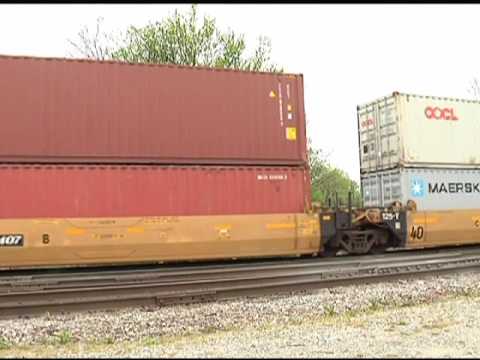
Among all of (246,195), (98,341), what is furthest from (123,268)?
(98,341)

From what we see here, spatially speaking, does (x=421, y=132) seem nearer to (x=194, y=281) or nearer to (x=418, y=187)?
(x=418, y=187)

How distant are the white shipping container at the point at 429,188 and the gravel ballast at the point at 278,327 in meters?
5.01

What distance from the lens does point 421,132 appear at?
1346cm

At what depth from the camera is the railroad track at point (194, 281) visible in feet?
23.0

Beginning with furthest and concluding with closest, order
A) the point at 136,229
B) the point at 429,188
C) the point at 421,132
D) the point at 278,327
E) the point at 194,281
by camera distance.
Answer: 1. the point at 421,132
2. the point at 429,188
3. the point at 136,229
4. the point at 194,281
5. the point at 278,327

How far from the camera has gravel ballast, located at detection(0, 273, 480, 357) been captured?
468 cm

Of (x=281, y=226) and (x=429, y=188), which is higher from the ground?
(x=429, y=188)

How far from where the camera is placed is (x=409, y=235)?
12.4m

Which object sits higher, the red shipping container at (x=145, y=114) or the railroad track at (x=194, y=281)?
the red shipping container at (x=145, y=114)

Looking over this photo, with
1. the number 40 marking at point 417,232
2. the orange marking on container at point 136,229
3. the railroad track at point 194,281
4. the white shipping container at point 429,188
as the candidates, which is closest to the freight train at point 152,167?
the orange marking on container at point 136,229

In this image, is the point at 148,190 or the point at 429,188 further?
the point at 429,188

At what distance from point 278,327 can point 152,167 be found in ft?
18.0

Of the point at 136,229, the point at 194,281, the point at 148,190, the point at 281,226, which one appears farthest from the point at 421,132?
→ the point at 194,281

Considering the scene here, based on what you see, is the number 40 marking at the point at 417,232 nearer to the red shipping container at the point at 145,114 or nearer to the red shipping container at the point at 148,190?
the red shipping container at the point at 148,190
